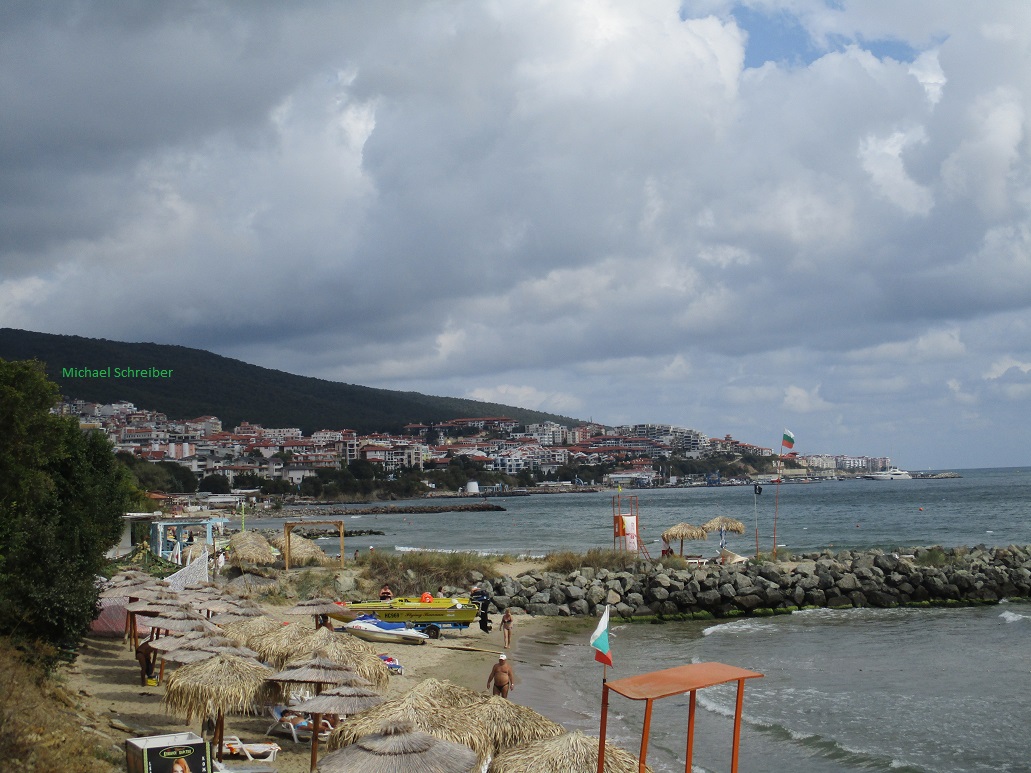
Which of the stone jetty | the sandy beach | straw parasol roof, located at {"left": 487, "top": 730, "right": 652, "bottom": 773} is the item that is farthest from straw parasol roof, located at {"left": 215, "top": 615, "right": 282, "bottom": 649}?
the stone jetty

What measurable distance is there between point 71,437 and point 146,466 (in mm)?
98737

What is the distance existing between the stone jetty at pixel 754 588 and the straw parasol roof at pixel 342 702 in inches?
645

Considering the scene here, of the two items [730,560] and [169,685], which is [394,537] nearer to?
[730,560]

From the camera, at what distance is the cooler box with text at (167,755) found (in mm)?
9148

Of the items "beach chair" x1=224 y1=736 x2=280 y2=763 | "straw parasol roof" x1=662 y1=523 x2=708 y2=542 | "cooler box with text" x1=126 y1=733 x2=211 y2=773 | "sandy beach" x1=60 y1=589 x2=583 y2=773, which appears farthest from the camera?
"straw parasol roof" x1=662 y1=523 x2=708 y2=542

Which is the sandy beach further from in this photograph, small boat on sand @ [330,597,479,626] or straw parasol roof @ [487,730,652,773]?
straw parasol roof @ [487,730,652,773]

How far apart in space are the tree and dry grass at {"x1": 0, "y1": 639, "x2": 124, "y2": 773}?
227 cm

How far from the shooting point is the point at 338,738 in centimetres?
960

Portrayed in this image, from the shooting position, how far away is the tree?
537 inches

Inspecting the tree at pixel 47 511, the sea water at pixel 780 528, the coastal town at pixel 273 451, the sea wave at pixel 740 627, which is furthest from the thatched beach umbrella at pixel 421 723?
the coastal town at pixel 273 451

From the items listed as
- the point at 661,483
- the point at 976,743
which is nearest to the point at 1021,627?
the point at 976,743

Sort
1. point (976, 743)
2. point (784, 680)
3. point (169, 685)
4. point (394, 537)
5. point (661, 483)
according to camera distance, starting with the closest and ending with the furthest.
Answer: point (169, 685) < point (976, 743) < point (784, 680) < point (394, 537) < point (661, 483)

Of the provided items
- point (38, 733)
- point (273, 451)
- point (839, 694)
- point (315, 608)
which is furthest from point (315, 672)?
point (273, 451)

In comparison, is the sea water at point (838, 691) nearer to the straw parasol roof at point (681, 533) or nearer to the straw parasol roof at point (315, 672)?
the straw parasol roof at point (315, 672)
